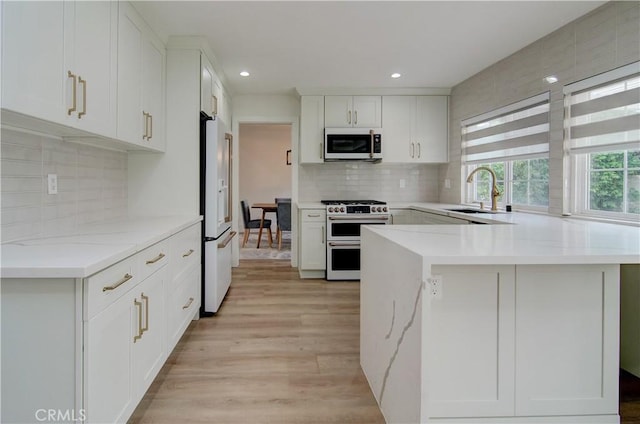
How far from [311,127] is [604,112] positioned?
2959 mm

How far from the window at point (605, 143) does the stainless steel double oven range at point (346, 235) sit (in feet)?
6.72

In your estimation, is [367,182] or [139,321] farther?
[367,182]

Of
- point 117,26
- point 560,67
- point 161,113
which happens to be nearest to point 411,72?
point 560,67

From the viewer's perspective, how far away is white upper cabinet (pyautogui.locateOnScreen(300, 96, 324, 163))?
15.2 feet

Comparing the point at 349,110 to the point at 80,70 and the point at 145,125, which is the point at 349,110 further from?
the point at 80,70

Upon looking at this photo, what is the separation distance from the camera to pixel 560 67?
281cm

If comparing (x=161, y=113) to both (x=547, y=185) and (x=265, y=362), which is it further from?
(x=547, y=185)

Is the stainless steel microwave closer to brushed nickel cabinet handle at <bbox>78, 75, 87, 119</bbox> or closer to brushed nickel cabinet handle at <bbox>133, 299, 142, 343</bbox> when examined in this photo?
brushed nickel cabinet handle at <bbox>78, 75, 87, 119</bbox>

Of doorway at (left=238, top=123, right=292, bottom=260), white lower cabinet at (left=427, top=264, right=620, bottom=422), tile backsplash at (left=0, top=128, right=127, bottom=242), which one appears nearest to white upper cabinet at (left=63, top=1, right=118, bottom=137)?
tile backsplash at (left=0, top=128, right=127, bottom=242)

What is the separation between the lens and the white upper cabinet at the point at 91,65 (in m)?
1.64

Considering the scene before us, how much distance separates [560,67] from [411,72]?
1503mm

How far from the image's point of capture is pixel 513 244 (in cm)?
152

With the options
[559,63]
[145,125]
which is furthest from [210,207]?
[559,63]

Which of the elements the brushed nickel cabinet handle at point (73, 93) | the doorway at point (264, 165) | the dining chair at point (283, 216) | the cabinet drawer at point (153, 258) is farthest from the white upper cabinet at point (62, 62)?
the doorway at point (264, 165)
